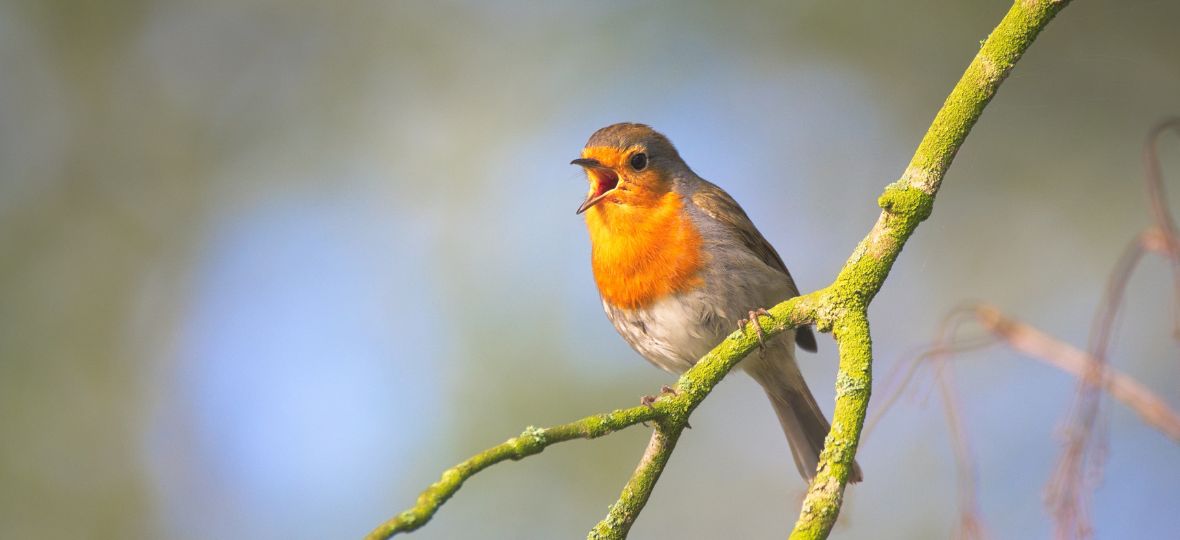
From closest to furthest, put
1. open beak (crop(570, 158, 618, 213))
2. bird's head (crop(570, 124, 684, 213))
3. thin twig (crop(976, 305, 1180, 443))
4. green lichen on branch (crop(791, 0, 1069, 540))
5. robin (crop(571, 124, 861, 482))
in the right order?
green lichen on branch (crop(791, 0, 1069, 540)) → thin twig (crop(976, 305, 1180, 443)) → robin (crop(571, 124, 861, 482)) → bird's head (crop(570, 124, 684, 213)) → open beak (crop(570, 158, 618, 213))

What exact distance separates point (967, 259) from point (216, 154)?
6.10 metres

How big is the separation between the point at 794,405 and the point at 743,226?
84 cm

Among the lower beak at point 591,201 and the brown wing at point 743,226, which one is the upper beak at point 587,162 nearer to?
the lower beak at point 591,201

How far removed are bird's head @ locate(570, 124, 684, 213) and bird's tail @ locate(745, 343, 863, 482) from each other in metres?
0.84

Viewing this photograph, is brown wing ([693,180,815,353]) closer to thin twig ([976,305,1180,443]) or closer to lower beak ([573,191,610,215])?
lower beak ([573,191,610,215])

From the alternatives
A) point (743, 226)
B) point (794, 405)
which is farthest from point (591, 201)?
point (794, 405)

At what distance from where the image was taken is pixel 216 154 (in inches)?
352

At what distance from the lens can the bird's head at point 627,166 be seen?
424 cm

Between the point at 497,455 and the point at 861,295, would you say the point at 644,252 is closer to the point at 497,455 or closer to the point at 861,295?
the point at 861,295

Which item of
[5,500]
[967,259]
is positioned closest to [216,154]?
[5,500]

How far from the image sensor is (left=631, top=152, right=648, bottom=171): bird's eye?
4.39 m

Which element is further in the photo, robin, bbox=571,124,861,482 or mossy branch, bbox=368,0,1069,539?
robin, bbox=571,124,861,482

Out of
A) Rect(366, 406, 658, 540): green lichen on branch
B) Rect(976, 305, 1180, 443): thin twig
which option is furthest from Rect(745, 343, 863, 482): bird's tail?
Rect(366, 406, 658, 540): green lichen on branch

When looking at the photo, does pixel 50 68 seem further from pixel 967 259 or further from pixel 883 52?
pixel 967 259
